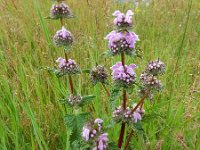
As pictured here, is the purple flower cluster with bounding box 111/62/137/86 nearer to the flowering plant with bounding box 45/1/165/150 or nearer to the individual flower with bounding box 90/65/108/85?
the flowering plant with bounding box 45/1/165/150

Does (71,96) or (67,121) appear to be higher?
(71,96)

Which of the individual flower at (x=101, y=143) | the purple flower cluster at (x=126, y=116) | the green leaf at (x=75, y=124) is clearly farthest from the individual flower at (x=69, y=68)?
the individual flower at (x=101, y=143)


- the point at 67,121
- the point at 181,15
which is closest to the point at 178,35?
the point at 181,15

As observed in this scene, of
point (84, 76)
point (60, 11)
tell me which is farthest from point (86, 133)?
point (84, 76)

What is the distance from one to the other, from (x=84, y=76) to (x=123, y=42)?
3.88 ft

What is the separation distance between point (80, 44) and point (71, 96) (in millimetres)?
1178

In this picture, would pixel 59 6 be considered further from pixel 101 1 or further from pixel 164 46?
pixel 101 1

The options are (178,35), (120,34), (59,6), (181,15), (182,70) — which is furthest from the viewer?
(181,15)

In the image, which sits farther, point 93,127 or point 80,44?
point 80,44

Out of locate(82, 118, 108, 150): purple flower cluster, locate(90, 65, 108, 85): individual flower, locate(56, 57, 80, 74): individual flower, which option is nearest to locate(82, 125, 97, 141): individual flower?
locate(82, 118, 108, 150): purple flower cluster

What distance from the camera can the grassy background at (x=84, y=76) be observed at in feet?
5.91

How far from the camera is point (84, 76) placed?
2381 mm

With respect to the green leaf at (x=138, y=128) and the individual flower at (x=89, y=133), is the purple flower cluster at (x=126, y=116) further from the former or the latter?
the individual flower at (x=89, y=133)

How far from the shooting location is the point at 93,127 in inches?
48.3
